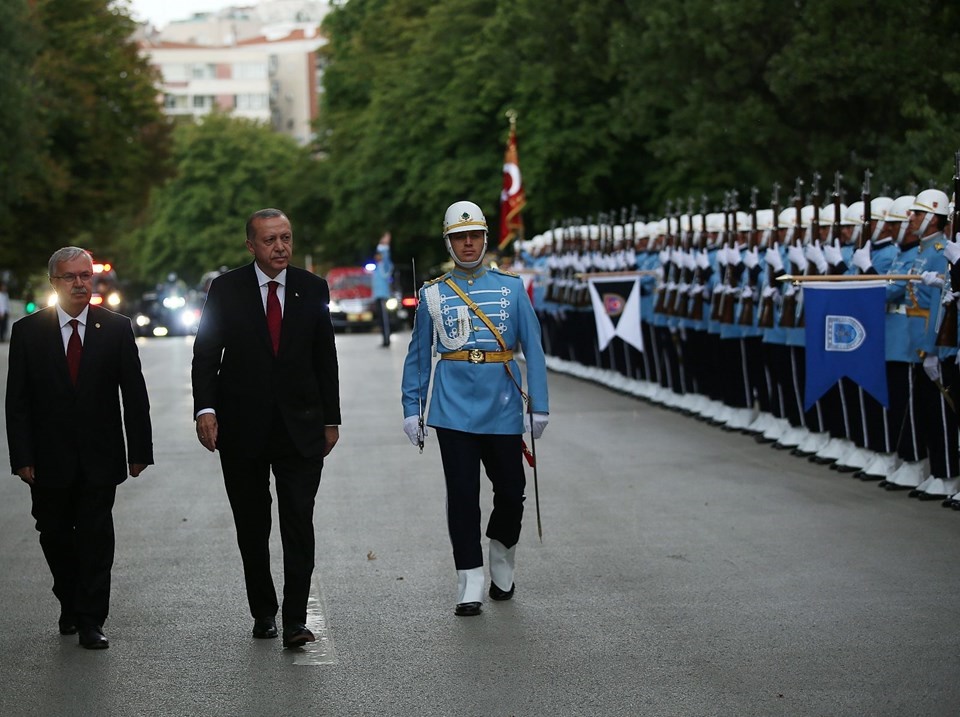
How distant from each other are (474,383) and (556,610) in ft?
3.54

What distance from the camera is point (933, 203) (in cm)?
1325

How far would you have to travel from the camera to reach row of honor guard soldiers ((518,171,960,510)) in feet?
42.7

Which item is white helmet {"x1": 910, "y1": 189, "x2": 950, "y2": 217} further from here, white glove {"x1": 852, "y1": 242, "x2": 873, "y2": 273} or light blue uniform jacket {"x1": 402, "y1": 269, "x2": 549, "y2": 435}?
light blue uniform jacket {"x1": 402, "y1": 269, "x2": 549, "y2": 435}

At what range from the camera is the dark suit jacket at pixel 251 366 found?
8070mm

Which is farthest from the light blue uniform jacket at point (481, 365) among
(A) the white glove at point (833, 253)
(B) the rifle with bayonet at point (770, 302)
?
(B) the rifle with bayonet at point (770, 302)

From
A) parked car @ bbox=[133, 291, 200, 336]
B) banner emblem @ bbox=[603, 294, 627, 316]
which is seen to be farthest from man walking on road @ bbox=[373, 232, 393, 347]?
parked car @ bbox=[133, 291, 200, 336]

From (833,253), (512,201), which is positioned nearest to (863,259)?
(833,253)

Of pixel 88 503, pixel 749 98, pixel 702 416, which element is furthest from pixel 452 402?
pixel 749 98

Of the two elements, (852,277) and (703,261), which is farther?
(703,261)

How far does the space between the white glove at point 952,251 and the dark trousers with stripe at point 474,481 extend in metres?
4.16

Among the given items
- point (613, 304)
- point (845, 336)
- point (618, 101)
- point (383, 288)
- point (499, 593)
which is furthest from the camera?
point (383, 288)

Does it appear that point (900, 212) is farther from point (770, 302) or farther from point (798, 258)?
point (770, 302)

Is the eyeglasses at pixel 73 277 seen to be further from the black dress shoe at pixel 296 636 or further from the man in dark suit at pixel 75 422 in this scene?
the black dress shoe at pixel 296 636

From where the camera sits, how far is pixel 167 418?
70.7 feet
